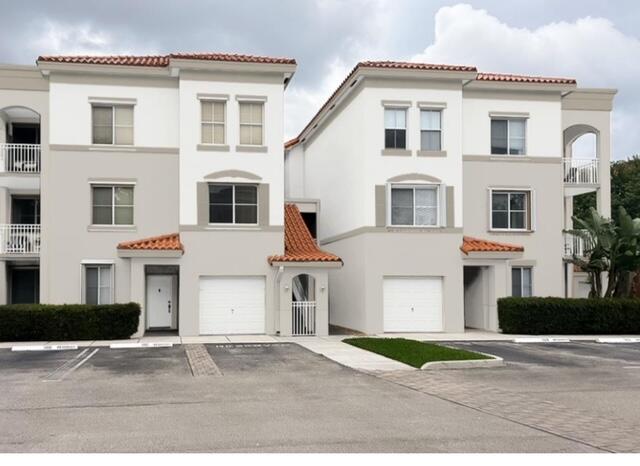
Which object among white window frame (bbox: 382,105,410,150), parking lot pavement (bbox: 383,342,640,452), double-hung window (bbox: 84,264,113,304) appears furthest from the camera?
white window frame (bbox: 382,105,410,150)

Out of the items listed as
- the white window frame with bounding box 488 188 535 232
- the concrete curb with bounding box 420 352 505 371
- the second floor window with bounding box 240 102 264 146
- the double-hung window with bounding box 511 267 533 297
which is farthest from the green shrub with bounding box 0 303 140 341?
the double-hung window with bounding box 511 267 533 297

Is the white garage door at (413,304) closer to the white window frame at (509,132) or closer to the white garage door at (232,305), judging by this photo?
the white garage door at (232,305)

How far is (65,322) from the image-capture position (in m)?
24.3

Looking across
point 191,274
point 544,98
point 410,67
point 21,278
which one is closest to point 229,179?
point 191,274

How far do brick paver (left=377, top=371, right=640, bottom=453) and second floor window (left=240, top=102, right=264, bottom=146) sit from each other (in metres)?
13.6

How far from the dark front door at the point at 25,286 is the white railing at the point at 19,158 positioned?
160 inches

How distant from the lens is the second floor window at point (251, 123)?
27516 millimetres

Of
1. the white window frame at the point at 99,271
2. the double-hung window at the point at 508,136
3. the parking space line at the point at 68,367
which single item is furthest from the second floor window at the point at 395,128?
the parking space line at the point at 68,367

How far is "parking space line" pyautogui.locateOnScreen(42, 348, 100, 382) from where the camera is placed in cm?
1562

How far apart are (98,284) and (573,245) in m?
18.0

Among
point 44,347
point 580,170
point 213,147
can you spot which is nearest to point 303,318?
point 213,147

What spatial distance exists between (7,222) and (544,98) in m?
20.5

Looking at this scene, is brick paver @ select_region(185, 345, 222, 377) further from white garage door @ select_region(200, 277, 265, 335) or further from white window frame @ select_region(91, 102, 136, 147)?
white window frame @ select_region(91, 102, 136, 147)

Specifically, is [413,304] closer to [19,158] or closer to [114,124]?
[114,124]
